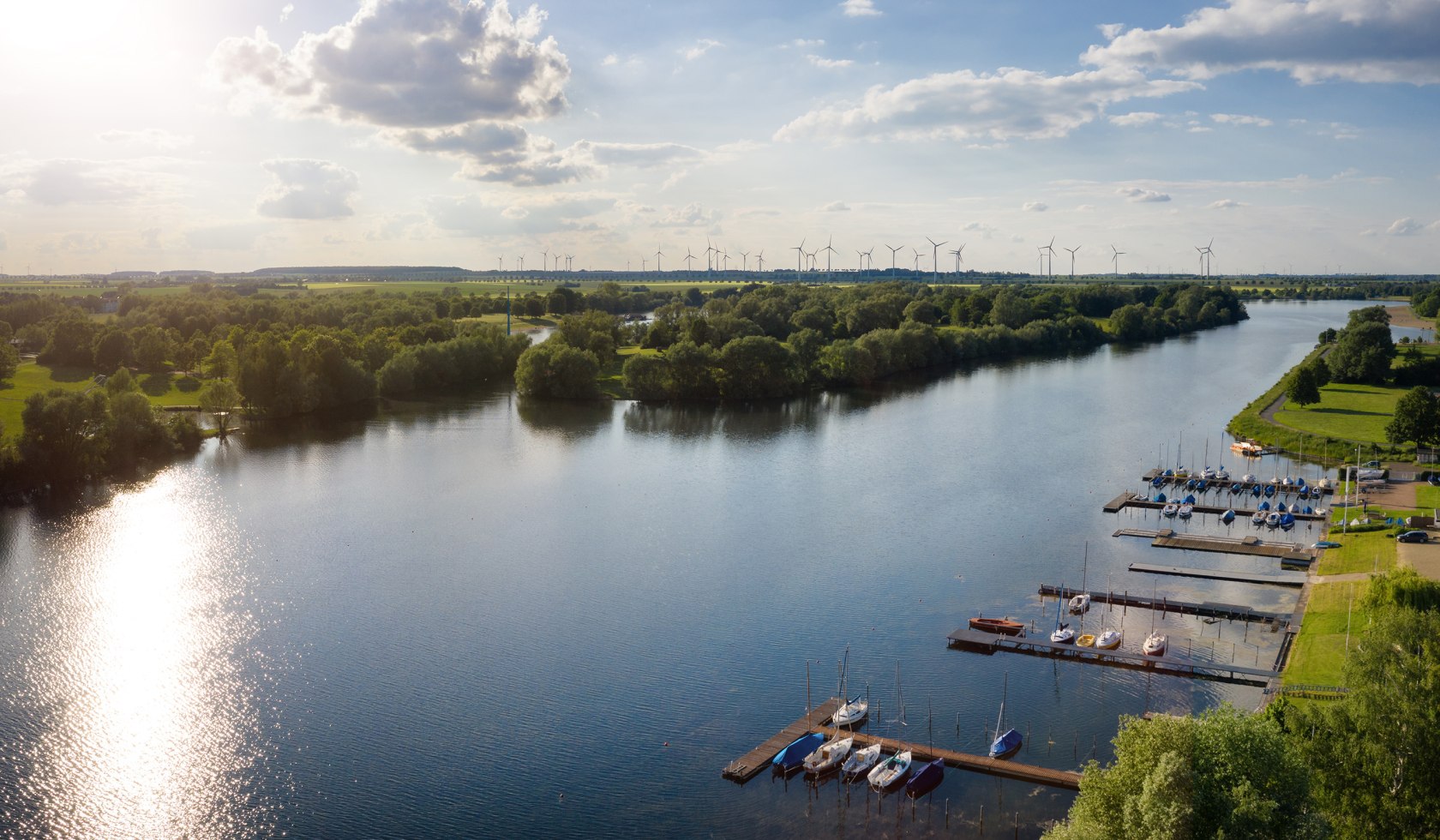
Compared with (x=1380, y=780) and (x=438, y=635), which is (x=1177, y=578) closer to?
(x=1380, y=780)

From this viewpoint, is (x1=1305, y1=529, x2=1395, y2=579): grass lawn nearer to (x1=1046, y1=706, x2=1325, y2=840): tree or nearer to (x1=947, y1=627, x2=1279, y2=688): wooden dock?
(x1=947, y1=627, x2=1279, y2=688): wooden dock

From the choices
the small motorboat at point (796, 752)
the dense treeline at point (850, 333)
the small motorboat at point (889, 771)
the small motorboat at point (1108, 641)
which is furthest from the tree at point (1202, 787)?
the dense treeline at point (850, 333)

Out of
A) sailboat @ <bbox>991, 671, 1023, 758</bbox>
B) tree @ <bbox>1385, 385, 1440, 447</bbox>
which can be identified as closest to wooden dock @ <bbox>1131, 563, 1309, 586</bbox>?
sailboat @ <bbox>991, 671, 1023, 758</bbox>

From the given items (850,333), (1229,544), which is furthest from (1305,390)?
(850,333)

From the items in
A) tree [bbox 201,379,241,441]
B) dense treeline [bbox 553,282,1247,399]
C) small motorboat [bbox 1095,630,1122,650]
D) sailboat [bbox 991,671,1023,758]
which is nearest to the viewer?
sailboat [bbox 991,671,1023,758]

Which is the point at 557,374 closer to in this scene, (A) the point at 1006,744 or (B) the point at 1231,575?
(B) the point at 1231,575

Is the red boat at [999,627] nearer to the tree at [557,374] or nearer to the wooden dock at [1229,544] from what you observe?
the wooden dock at [1229,544]
